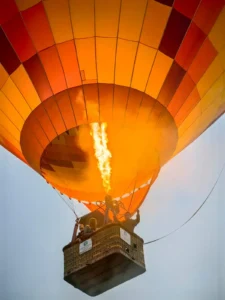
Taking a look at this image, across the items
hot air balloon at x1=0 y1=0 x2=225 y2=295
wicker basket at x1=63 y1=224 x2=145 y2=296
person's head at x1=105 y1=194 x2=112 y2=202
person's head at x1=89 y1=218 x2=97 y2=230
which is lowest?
wicker basket at x1=63 y1=224 x2=145 y2=296

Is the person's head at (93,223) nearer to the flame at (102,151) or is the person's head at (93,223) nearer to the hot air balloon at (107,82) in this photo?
the hot air balloon at (107,82)

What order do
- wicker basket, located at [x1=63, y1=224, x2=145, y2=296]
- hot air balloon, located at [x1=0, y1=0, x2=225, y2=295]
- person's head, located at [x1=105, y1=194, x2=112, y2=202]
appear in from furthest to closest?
person's head, located at [x1=105, y1=194, x2=112, y2=202] → hot air balloon, located at [x1=0, y1=0, x2=225, y2=295] → wicker basket, located at [x1=63, y1=224, x2=145, y2=296]

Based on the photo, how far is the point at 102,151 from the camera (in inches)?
243

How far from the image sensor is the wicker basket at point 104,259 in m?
5.41

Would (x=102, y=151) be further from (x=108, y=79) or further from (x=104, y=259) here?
(x=104, y=259)

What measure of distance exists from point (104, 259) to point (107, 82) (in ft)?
4.72

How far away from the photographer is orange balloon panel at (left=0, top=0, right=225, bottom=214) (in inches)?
224

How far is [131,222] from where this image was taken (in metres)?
5.79

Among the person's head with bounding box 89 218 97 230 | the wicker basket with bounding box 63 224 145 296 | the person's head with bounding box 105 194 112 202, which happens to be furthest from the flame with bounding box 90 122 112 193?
the wicker basket with bounding box 63 224 145 296

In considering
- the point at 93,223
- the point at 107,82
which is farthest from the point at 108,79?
the point at 93,223

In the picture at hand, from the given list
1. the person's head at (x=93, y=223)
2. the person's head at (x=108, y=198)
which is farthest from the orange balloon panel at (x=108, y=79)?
the person's head at (x=93, y=223)

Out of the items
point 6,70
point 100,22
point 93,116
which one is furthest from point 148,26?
point 6,70

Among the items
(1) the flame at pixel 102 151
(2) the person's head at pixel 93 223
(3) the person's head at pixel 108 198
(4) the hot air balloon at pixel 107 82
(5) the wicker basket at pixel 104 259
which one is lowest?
(5) the wicker basket at pixel 104 259

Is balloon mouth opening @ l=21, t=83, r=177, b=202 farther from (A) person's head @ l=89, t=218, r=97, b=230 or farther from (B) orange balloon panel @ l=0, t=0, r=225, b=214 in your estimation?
(A) person's head @ l=89, t=218, r=97, b=230
